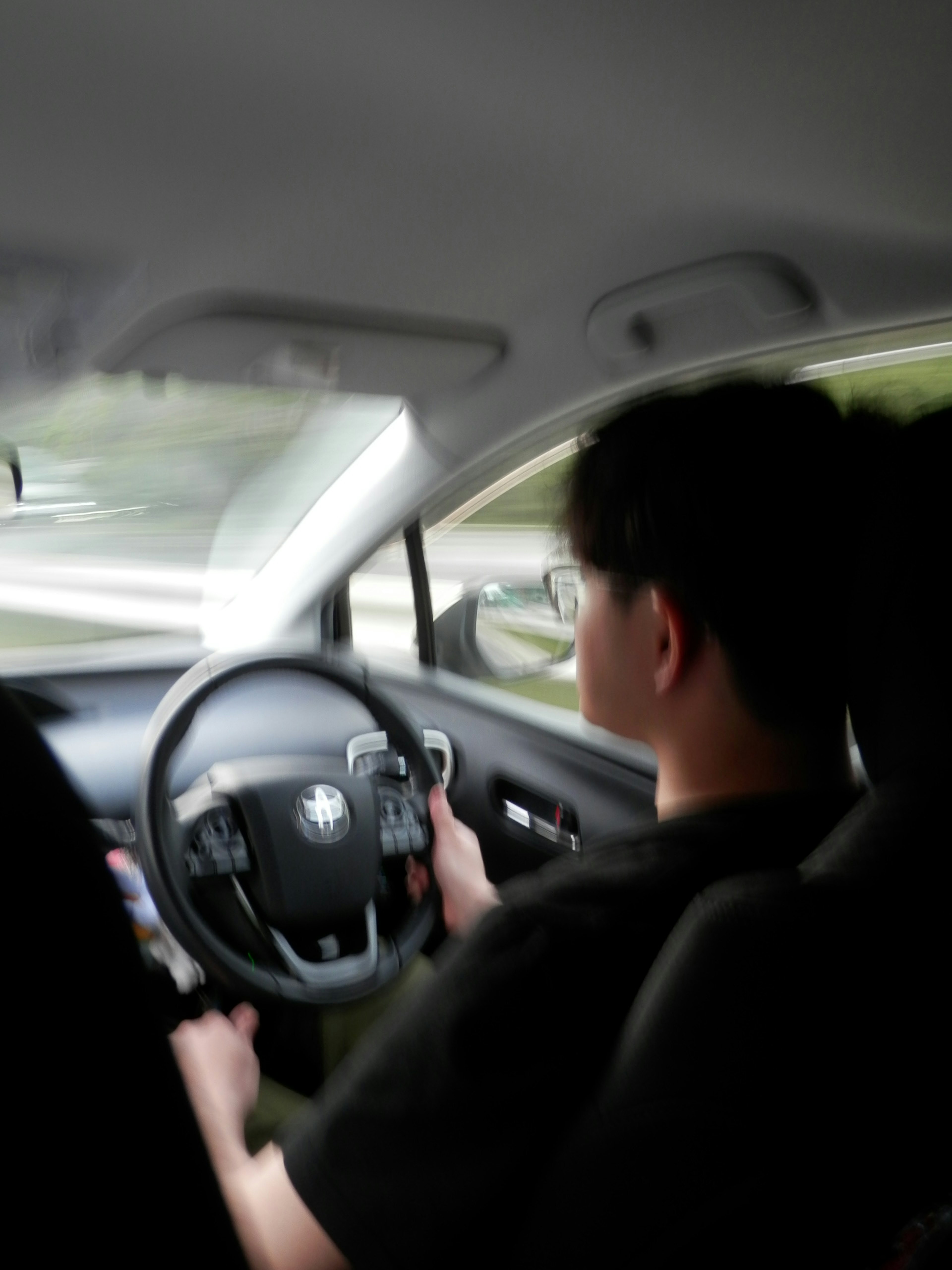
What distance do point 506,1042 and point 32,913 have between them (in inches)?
21.3

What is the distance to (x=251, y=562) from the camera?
128 inches

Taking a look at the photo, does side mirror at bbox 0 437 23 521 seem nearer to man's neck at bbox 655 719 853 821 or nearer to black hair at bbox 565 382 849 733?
black hair at bbox 565 382 849 733

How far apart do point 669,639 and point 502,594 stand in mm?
1628

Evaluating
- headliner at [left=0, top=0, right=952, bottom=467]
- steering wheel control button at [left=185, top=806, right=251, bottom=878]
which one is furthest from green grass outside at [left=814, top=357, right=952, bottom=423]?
steering wheel control button at [left=185, top=806, right=251, bottom=878]

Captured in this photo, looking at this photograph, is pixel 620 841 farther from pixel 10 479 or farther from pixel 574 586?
pixel 10 479

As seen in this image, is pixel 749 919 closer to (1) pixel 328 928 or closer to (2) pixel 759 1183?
(2) pixel 759 1183

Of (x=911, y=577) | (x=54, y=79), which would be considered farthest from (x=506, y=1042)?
(x=54, y=79)

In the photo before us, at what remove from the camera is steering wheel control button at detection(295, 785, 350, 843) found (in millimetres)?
2135

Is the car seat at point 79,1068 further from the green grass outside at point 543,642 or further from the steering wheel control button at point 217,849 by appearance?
the green grass outside at point 543,642

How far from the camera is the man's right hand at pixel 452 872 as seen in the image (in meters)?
2.17

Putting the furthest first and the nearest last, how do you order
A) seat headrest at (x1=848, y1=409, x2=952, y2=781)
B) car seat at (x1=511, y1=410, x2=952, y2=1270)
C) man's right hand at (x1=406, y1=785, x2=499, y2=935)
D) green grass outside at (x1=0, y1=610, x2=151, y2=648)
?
green grass outside at (x1=0, y1=610, x2=151, y2=648), man's right hand at (x1=406, y1=785, x2=499, y2=935), seat headrest at (x1=848, y1=409, x2=952, y2=781), car seat at (x1=511, y1=410, x2=952, y2=1270)

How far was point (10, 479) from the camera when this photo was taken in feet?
7.04

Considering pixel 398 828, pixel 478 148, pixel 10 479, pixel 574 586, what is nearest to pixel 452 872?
pixel 398 828

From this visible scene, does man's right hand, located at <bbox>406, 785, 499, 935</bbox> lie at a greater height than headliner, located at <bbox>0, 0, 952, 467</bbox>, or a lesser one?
lesser
